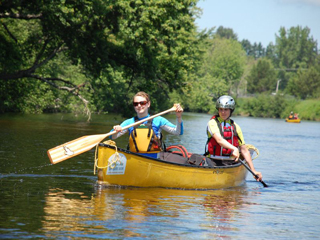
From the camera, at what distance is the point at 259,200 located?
31.9ft

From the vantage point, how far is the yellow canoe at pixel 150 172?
356 inches

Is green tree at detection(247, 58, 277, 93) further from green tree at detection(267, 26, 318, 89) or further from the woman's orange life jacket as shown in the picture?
the woman's orange life jacket

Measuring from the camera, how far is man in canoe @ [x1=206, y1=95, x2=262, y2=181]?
32.2 ft

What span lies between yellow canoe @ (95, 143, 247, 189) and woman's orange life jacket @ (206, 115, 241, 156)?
326 millimetres

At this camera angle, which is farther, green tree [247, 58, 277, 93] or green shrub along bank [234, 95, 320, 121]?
green tree [247, 58, 277, 93]

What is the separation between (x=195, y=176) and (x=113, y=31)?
596 inches

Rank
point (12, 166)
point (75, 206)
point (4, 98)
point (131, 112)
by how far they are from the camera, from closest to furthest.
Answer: point (75, 206) → point (12, 166) → point (131, 112) → point (4, 98)

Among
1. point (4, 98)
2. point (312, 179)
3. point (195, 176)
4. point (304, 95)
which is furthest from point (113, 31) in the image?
point (304, 95)

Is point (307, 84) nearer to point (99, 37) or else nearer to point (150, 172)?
point (99, 37)

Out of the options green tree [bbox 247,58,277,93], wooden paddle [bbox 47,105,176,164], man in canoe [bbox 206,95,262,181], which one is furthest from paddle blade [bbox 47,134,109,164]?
green tree [bbox 247,58,277,93]

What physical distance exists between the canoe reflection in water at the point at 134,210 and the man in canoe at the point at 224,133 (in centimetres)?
83

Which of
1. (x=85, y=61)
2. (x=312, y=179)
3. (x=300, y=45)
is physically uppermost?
(x=300, y=45)

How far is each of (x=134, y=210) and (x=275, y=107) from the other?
7501 cm

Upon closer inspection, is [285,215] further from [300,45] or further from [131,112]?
[300,45]
